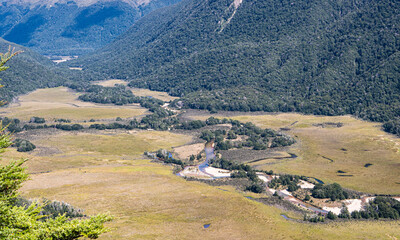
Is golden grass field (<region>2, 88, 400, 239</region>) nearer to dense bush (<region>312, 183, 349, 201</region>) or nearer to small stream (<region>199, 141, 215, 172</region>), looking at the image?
small stream (<region>199, 141, 215, 172</region>)

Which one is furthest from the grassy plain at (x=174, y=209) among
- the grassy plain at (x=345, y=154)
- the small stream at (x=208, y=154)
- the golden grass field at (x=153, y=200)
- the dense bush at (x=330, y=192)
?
the grassy plain at (x=345, y=154)


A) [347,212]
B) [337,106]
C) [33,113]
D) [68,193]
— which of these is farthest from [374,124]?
[33,113]

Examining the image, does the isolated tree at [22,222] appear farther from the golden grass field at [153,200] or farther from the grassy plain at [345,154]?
→ the grassy plain at [345,154]

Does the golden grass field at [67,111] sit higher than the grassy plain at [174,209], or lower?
higher

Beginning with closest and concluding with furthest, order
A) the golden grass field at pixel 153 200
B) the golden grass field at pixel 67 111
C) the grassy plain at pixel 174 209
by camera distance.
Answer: the grassy plain at pixel 174 209 < the golden grass field at pixel 153 200 < the golden grass field at pixel 67 111

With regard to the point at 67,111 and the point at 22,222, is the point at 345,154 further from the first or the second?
the point at 67,111

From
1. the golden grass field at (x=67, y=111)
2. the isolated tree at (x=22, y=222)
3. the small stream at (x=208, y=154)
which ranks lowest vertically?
the small stream at (x=208, y=154)
